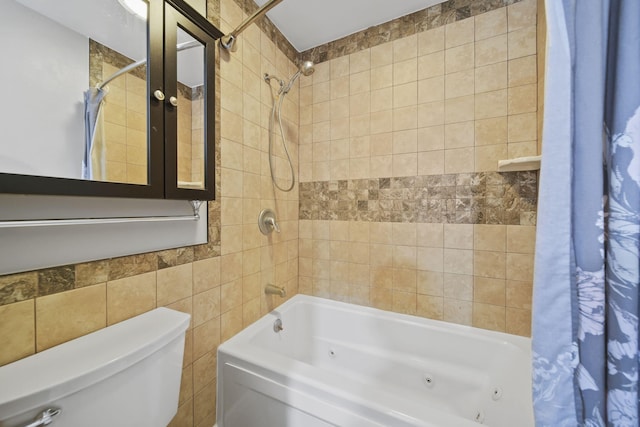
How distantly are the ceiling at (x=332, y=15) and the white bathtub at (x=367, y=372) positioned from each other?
195 centimetres

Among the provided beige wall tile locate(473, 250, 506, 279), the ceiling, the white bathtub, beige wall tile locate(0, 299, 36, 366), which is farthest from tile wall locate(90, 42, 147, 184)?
beige wall tile locate(473, 250, 506, 279)

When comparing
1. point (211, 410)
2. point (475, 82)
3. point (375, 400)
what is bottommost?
point (211, 410)

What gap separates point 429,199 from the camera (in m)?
1.50

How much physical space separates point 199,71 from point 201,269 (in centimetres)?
89

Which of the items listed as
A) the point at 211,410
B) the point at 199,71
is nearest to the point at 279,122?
the point at 199,71

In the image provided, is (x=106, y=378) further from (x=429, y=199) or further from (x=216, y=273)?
(x=429, y=199)

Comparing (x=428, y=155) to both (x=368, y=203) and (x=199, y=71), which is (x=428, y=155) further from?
(x=199, y=71)

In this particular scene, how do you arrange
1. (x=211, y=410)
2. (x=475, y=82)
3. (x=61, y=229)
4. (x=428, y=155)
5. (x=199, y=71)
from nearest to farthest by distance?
(x=61, y=229) → (x=199, y=71) → (x=211, y=410) → (x=475, y=82) → (x=428, y=155)

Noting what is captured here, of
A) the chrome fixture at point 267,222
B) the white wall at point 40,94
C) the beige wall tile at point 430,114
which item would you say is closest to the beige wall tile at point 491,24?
the beige wall tile at point 430,114

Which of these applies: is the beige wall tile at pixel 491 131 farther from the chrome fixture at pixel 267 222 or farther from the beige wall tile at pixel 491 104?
the chrome fixture at pixel 267 222

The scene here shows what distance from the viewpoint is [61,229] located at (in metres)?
0.68

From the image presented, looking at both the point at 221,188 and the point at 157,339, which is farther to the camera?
the point at 221,188

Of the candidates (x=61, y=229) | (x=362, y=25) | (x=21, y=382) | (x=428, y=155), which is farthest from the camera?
(x=362, y=25)

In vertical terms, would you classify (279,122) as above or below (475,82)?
below
